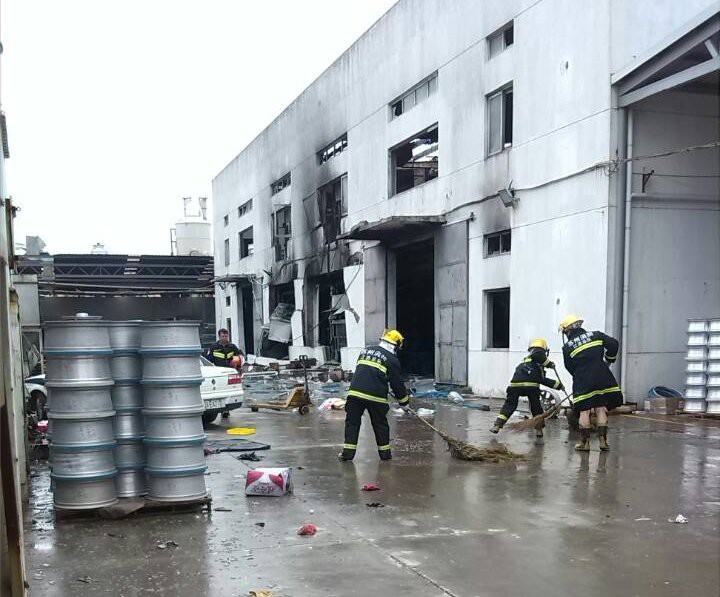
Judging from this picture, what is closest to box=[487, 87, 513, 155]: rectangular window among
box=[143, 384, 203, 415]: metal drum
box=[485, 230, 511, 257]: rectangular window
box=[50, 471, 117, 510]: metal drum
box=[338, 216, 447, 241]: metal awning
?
box=[485, 230, 511, 257]: rectangular window

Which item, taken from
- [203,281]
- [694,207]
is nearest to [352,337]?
[694,207]

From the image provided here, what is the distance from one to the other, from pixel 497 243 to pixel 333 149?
390 inches

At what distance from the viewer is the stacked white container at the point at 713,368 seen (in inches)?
434

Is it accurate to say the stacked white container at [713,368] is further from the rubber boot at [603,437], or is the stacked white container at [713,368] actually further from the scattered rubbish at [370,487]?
the scattered rubbish at [370,487]

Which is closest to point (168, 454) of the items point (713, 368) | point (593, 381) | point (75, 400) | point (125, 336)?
point (75, 400)

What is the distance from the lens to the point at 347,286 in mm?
21297

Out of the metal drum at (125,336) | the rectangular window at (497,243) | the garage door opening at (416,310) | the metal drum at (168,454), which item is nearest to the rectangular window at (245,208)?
the garage door opening at (416,310)

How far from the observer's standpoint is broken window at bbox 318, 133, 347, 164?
73.0ft

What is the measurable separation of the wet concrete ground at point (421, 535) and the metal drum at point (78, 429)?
2.15 feet

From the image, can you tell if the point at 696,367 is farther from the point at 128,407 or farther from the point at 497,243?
the point at 128,407

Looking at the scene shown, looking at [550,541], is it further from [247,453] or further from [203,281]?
[203,281]

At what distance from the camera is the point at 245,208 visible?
3322 cm

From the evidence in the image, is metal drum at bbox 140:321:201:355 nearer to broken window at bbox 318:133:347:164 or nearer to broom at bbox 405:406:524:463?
broom at bbox 405:406:524:463

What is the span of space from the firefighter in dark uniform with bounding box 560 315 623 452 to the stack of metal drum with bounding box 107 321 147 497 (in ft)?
17.3
